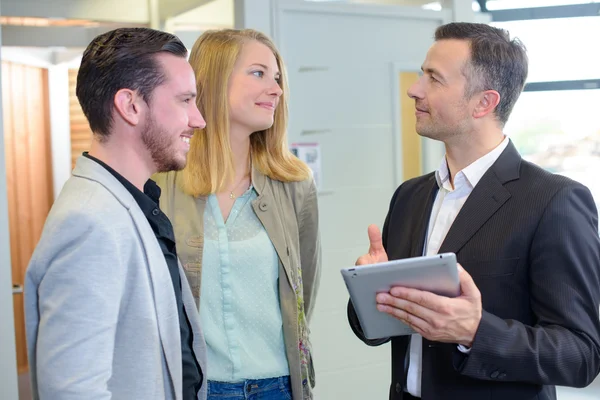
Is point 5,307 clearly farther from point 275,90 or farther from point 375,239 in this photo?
point 375,239

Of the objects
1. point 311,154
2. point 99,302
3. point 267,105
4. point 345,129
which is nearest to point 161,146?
point 99,302

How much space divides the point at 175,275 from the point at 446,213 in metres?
0.72

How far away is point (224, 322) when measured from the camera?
207cm

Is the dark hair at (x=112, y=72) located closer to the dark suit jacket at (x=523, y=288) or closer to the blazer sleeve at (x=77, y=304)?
the blazer sleeve at (x=77, y=304)

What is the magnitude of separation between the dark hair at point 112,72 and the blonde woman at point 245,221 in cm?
73

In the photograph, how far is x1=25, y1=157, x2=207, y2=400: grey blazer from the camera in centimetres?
121

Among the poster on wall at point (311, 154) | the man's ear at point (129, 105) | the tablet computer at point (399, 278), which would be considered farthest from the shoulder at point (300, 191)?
the poster on wall at point (311, 154)

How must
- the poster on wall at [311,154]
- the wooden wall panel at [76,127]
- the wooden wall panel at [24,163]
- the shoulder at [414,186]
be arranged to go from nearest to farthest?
the shoulder at [414,186]
the poster on wall at [311,154]
the wooden wall panel at [24,163]
the wooden wall panel at [76,127]

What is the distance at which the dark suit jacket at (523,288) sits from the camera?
1516 mm

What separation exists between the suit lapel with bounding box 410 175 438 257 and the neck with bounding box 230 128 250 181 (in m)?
0.61

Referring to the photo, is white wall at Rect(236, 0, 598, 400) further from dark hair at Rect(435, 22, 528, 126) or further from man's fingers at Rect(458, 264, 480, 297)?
man's fingers at Rect(458, 264, 480, 297)

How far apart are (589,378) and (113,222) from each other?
1.11 metres

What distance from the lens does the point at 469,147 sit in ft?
6.11

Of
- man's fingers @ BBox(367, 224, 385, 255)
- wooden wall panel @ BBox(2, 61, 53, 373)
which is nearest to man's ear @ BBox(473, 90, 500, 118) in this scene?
man's fingers @ BBox(367, 224, 385, 255)
